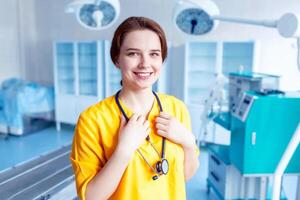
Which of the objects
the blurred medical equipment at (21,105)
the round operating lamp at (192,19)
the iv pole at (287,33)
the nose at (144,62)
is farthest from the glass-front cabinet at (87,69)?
the nose at (144,62)

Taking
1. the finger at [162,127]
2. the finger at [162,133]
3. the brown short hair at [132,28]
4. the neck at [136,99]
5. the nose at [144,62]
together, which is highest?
Result: the brown short hair at [132,28]

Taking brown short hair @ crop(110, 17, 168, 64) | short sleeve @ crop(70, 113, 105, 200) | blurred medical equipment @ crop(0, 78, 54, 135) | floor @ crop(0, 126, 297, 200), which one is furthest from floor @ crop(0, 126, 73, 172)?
brown short hair @ crop(110, 17, 168, 64)

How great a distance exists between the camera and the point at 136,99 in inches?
31.8

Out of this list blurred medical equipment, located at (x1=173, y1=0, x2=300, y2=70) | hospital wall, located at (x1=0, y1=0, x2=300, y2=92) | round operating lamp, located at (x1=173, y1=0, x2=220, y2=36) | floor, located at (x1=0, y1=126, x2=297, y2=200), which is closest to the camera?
blurred medical equipment, located at (x1=173, y1=0, x2=300, y2=70)

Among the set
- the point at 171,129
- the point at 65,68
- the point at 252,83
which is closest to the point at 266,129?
the point at 252,83

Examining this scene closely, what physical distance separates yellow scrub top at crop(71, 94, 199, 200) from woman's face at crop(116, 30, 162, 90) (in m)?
0.12

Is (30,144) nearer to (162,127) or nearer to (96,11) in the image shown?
(96,11)

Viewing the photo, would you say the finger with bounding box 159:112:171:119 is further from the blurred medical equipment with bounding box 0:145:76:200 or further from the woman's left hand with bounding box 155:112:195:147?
the blurred medical equipment with bounding box 0:145:76:200

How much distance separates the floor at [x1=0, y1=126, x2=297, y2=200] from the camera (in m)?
2.70

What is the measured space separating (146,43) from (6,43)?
4812mm

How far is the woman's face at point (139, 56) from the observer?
715 mm

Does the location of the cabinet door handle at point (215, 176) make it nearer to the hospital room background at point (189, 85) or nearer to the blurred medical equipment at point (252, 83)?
the hospital room background at point (189, 85)

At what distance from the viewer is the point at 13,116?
4.16 m

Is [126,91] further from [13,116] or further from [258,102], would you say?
[13,116]
